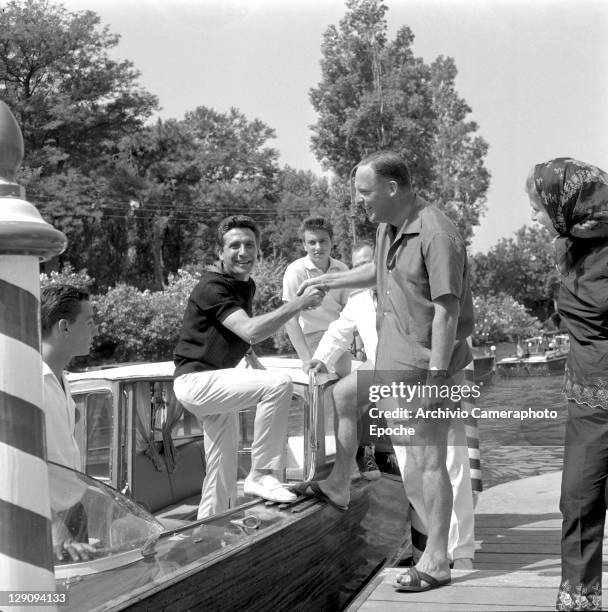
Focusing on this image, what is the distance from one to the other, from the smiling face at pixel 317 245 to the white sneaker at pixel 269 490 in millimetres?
2162

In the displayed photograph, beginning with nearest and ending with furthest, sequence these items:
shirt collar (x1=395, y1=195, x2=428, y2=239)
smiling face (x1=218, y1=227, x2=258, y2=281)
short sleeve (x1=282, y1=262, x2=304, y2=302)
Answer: shirt collar (x1=395, y1=195, x2=428, y2=239)
smiling face (x1=218, y1=227, x2=258, y2=281)
short sleeve (x1=282, y1=262, x2=304, y2=302)

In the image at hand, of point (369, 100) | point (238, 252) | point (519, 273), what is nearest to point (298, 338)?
point (238, 252)

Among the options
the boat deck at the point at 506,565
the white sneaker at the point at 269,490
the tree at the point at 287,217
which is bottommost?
the boat deck at the point at 506,565

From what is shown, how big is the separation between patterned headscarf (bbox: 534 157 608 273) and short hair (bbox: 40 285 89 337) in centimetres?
203

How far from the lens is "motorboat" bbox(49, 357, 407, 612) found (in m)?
2.95

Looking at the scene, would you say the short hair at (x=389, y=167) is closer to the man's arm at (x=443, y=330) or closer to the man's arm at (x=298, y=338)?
the man's arm at (x=443, y=330)

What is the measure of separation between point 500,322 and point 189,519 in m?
47.7

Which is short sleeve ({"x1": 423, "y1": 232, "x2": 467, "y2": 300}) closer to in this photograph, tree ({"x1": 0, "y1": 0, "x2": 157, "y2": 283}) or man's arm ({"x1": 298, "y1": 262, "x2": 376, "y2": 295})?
man's arm ({"x1": 298, "y1": 262, "x2": 376, "y2": 295})

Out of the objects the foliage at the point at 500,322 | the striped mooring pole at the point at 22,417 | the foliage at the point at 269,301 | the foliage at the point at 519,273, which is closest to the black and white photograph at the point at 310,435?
the striped mooring pole at the point at 22,417

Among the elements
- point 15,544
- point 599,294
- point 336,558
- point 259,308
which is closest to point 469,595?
point 599,294

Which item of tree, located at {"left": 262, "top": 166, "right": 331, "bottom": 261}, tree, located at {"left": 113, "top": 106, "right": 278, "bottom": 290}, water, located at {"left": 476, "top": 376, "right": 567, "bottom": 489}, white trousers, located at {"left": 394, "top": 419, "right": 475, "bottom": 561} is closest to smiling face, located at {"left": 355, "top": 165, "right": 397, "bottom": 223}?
white trousers, located at {"left": 394, "top": 419, "right": 475, "bottom": 561}

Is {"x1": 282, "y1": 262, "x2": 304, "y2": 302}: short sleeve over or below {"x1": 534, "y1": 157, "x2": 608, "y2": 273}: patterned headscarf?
below

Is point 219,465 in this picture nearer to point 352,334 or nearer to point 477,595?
point 352,334

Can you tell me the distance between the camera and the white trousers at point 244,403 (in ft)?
15.8
